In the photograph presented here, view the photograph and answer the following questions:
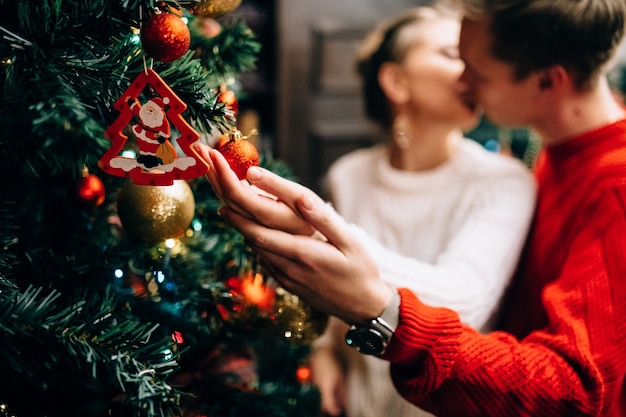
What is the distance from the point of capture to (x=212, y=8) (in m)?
0.61

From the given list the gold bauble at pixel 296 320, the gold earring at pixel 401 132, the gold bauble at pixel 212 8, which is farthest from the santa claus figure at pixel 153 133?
the gold earring at pixel 401 132

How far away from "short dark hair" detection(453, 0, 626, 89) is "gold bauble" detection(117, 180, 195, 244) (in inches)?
23.3

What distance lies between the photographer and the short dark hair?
0.84 metres

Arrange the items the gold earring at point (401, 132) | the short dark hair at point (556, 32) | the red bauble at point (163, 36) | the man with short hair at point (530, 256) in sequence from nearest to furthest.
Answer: the red bauble at point (163, 36) < the man with short hair at point (530, 256) < the short dark hair at point (556, 32) < the gold earring at point (401, 132)

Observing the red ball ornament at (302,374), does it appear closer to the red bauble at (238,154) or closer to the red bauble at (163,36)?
the red bauble at (238,154)

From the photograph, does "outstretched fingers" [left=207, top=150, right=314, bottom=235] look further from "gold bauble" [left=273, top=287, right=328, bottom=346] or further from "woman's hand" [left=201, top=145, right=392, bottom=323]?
"gold bauble" [left=273, top=287, right=328, bottom=346]

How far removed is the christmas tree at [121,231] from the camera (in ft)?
1.65

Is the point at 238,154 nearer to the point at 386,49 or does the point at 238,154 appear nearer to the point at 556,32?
the point at 556,32

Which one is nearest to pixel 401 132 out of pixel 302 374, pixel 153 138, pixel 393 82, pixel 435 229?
pixel 393 82

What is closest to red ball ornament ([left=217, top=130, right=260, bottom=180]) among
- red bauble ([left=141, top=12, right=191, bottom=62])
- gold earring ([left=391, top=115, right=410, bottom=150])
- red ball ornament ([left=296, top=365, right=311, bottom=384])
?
red bauble ([left=141, top=12, right=191, bottom=62])

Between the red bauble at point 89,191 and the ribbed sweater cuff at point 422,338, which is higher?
the red bauble at point 89,191

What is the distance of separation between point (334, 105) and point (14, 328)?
1803 millimetres

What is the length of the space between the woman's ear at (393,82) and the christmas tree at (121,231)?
21.3 inches

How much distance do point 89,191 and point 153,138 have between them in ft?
0.67
